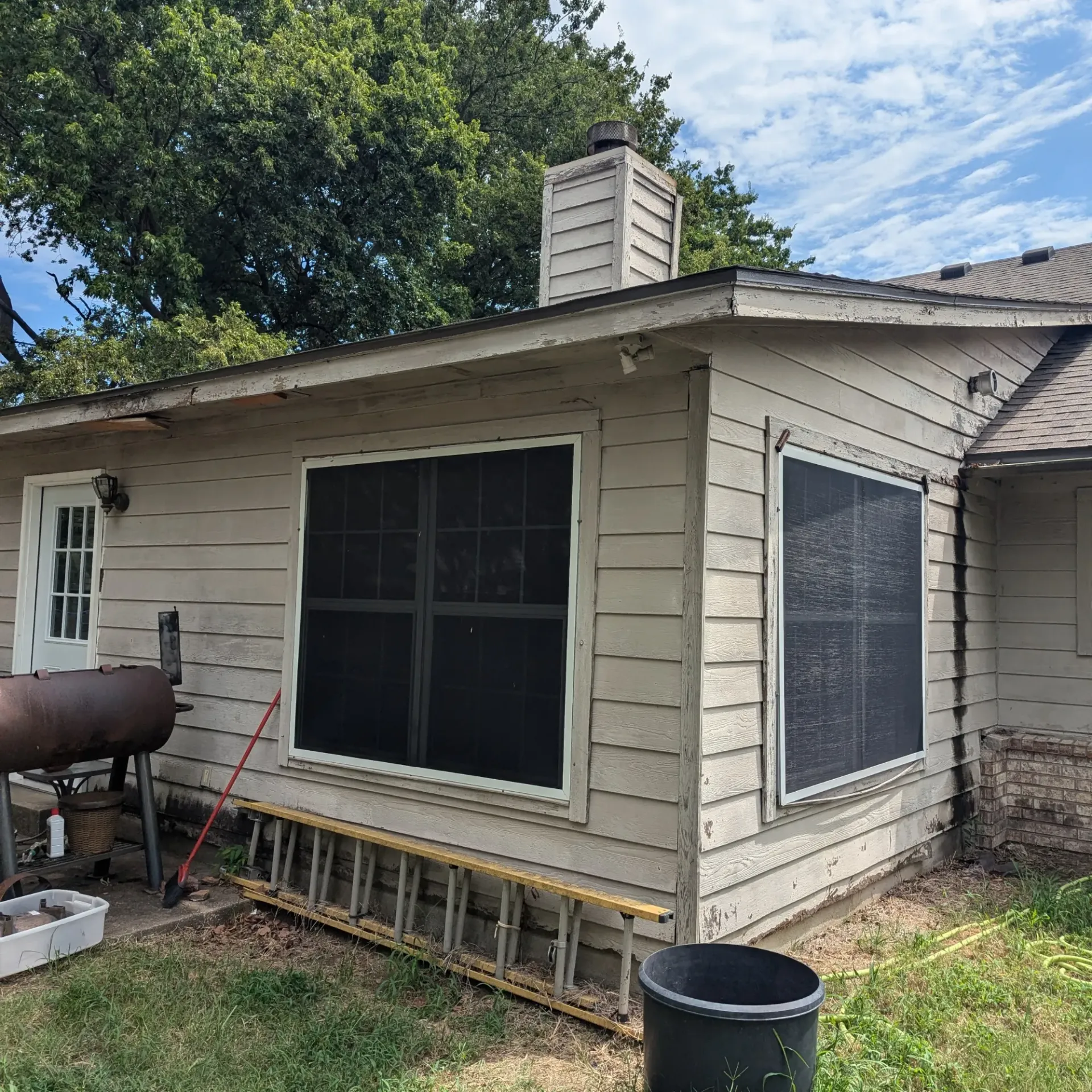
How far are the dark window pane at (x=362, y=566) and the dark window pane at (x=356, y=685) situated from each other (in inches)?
3.9

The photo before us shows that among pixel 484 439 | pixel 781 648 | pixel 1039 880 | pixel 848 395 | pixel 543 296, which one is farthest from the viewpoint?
pixel 543 296

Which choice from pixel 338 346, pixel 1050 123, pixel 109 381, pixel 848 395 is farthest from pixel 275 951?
pixel 1050 123

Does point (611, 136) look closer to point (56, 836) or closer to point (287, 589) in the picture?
point (287, 589)

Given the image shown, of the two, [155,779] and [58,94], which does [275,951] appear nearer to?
[155,779]

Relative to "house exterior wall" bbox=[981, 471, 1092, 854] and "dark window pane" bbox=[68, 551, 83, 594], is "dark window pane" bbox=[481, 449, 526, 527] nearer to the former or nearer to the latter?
"house exterior wall" bbox=[981, 471, 1092, 854]

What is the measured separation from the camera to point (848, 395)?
4.20 m

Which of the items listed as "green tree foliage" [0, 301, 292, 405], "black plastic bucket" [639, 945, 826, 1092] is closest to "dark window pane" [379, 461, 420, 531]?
"black plastic bucket" [639, 945, 826, 1092]

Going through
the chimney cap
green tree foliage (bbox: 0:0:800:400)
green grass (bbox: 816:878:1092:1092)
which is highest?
green tree foliage (bbox: 0:0:800:400)

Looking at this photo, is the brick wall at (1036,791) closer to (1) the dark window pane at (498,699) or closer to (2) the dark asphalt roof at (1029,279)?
(1) the dark window pane at (498,699)

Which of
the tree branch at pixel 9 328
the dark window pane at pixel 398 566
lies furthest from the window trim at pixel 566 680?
the tree branch at pixel 9 328

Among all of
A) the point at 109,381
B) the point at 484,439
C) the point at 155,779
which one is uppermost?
the point at 109,381

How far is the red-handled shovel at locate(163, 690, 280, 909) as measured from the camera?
4152 mm

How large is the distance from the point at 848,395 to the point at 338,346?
2280 millimetres

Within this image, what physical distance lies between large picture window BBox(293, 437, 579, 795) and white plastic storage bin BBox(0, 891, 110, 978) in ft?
3.58
